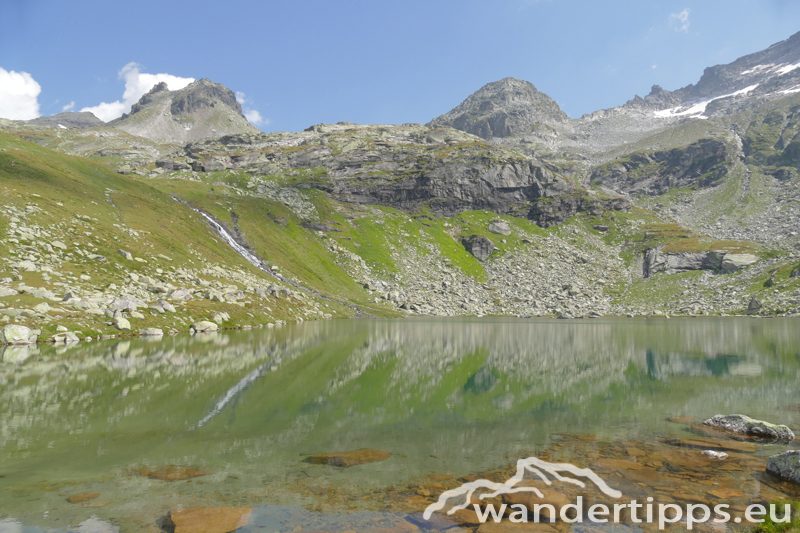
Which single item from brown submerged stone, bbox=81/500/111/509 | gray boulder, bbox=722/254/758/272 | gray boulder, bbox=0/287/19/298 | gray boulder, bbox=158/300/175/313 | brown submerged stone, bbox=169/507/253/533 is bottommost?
brown submerged stone, bbox=81/500/111/509

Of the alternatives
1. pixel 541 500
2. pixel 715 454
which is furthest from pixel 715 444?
pixel 541 500

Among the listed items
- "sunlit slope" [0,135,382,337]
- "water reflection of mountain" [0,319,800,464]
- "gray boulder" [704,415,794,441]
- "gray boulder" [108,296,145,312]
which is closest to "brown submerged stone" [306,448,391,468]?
"water reflection of mountain" [0,319,800,464]

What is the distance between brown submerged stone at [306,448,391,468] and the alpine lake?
9 cm

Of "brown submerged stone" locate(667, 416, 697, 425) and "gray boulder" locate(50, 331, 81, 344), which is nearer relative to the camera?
"brown submerged stone" locate(667, 416, 697, 425)

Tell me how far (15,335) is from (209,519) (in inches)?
1693

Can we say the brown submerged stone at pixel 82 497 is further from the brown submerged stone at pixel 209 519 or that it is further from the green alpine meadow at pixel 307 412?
the brown submerged stone at pixel 209 519

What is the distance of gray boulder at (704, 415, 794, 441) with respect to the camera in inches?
601

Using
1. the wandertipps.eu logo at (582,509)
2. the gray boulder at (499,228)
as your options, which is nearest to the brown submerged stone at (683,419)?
the wandertipps.eu logo at (582,509)

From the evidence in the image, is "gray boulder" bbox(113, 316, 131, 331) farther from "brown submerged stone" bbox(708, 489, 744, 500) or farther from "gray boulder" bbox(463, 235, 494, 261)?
"gray boulder" bbox(463, 235, 494, 261)

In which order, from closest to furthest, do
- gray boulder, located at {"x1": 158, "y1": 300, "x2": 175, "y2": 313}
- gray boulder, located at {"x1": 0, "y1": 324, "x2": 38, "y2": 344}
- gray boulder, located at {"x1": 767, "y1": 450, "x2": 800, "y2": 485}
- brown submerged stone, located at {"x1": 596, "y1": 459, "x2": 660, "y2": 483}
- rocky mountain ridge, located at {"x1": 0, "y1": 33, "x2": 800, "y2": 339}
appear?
gray boulder, located at {"x1": 767, "y1": 450, "x2": 800, "y2": 485}
brown submerged stone, located at {"x1": 596, "y1": 459, "x2": 660, "y2": 483}
gray boulder, located at {"x1": 0, "y1": 324, "x2": 38, "y2": 344}
gray boulder, located at {"x1": 158, "y1": 300, "x2": 175, "y2": 313}
rocky mountain ridge, located at {"x1": 0, "y1": 33, "x2": 800, "y2": 339}

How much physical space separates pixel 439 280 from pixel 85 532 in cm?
13481

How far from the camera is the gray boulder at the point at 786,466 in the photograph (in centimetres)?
1109

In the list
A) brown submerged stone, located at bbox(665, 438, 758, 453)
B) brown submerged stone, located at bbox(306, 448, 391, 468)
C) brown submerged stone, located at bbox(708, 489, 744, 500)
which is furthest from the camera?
brown submerged stone, located at bbox(665, 438, 758, 453)

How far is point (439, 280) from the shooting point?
14112 cm
